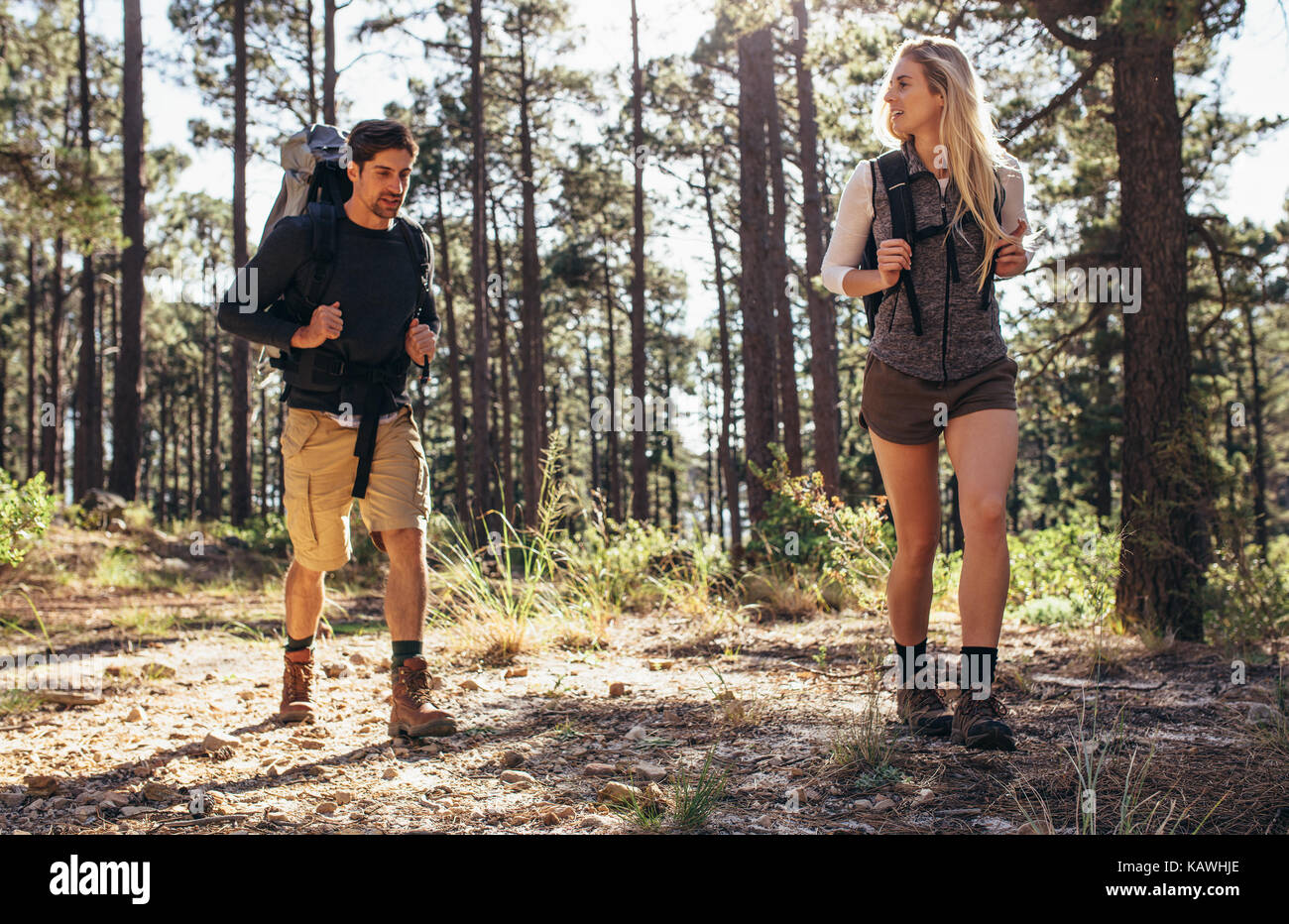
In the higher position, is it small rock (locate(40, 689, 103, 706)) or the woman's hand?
the woman's hand

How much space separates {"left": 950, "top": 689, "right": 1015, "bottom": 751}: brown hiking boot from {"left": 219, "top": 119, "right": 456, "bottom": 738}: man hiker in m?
1.74

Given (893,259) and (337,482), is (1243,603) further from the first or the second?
(337,482)

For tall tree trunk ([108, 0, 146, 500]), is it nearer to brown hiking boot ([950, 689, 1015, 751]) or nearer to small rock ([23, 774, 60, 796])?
small rock ([23, 774, 60, 796])

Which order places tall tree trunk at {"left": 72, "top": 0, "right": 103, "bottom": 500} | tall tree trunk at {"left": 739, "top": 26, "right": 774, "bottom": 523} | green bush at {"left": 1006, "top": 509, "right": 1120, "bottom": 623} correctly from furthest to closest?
tall tree trunk at {"left": 72, "top": 0, "right": 103, "bottom": 500}
tall tree trunk at {"left": 739, "top": 26, "right": 774, "bottom": 523}
green bush at {"left": 1006, "top": 509, "right": 1120, "bottom": 623}

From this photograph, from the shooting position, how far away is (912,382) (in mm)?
2951

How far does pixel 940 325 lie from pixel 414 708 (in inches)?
87.5

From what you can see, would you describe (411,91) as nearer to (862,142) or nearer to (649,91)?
(649,91)

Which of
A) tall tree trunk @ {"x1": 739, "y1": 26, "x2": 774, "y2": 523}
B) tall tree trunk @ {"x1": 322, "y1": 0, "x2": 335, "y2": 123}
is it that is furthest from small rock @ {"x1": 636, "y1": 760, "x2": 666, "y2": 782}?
tall tree trunk @ {"x1": 322, "y1": 0, "x2": 335, "y2": 123}

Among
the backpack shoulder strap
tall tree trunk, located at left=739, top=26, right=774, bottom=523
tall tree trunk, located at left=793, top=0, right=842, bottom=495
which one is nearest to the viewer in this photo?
the backpack shoulder strap

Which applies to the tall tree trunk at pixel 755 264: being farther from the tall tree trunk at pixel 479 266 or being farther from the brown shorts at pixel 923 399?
the brown shorts at pixel 923 399

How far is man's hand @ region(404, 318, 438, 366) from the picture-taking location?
3.48 metres

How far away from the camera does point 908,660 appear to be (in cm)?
317
